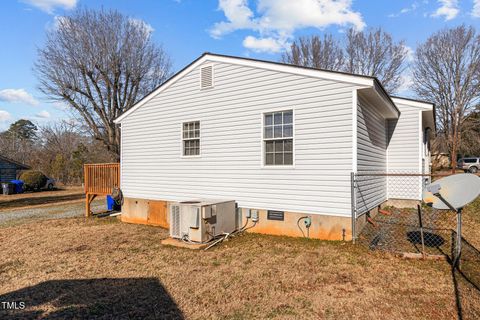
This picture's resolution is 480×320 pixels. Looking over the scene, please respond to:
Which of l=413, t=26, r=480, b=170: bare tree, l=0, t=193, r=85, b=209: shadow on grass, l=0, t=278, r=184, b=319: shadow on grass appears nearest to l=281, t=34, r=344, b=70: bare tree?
l=413, t=26, r=480, b=170: bare tree

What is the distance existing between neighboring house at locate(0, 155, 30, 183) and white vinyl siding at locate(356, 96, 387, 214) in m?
27.9

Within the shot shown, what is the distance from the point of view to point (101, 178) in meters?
10.9

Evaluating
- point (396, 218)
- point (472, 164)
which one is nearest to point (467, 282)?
point (396, 218)

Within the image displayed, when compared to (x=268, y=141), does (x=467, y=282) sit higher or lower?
lower

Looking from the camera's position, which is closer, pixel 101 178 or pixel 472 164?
pixel 101 178

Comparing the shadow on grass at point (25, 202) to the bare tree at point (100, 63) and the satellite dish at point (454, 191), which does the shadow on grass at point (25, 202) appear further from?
the satellite dish at point (454, 191)

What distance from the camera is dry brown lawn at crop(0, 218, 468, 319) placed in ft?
11.5

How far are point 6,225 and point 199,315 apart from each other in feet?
32.3

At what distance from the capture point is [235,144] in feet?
25.0

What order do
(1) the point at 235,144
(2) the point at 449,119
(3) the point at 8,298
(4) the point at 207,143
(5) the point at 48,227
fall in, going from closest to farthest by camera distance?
(3) the point at 8,298 → (1) the point at 235,144 → (4) the point at 207,143 → (5) the point at 48,227 → (2) the point at 449,119

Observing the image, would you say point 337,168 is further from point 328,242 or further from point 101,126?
point 101,126

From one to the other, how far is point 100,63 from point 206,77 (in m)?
14.3

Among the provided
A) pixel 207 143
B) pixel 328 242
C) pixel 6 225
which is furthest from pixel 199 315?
pixel 6 225

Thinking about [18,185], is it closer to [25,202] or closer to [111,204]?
[25,202]
